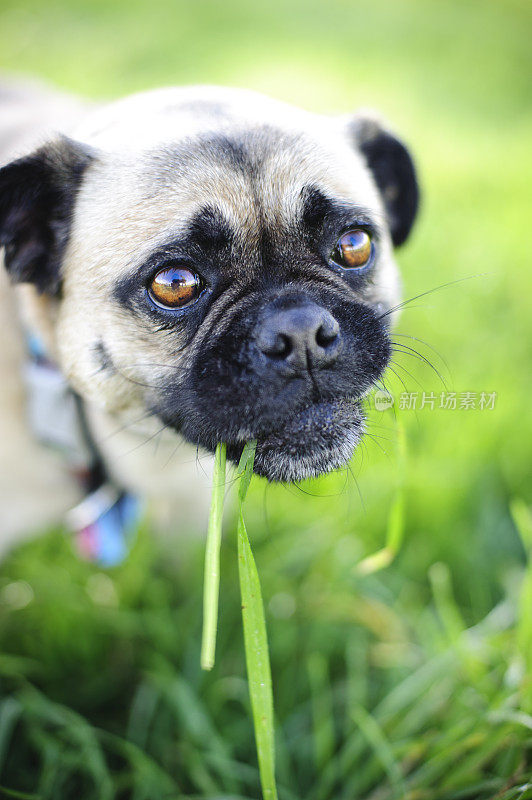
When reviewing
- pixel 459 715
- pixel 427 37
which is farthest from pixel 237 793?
pixel 427 37

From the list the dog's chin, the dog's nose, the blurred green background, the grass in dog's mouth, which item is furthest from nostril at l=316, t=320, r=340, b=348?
the grass in dog's mouth

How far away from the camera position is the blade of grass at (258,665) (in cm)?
142

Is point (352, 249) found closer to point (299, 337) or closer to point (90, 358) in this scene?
point (299, 337)

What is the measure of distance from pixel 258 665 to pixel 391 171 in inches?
81.3

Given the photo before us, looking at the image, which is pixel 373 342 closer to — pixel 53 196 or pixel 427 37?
pixel 53 196

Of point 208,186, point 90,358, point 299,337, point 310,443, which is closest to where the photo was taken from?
point 299,337

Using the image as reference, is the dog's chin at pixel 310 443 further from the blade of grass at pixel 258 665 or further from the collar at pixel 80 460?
the collar at pixel 80 460

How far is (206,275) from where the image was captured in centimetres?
183

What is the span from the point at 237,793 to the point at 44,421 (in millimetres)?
1490

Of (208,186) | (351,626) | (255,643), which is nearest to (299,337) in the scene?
(208,186)

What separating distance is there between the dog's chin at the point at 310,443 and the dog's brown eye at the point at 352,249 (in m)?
0.54

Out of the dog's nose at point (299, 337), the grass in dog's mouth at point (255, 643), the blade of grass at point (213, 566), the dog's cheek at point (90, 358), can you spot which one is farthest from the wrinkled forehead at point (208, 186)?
the grass in dog's mouth at point (255, 643)

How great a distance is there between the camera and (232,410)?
1.64 m

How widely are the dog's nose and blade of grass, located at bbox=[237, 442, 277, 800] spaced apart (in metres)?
0.42
